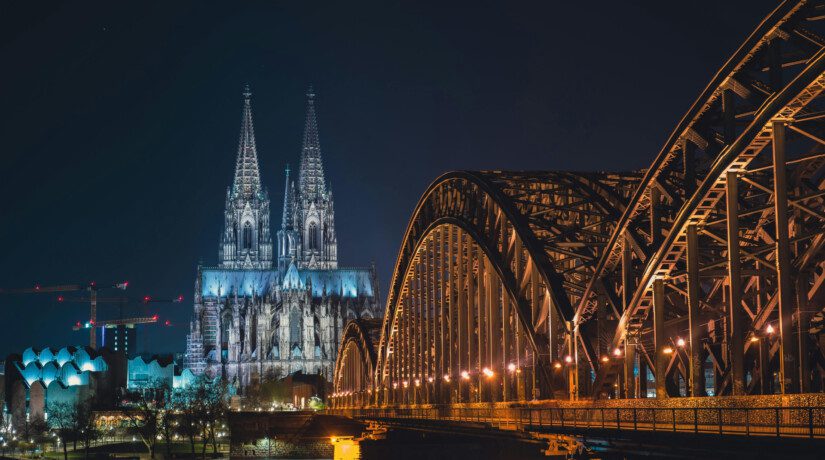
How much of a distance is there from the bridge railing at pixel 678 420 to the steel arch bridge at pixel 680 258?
2288 millimetres

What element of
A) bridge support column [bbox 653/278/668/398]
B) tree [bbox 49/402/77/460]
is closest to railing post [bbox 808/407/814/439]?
bridge support column [bbox 653/278/668/398]

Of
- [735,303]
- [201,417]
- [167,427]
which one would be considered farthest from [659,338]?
[201,417]

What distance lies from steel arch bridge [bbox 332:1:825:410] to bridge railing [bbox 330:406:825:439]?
90.1 inches

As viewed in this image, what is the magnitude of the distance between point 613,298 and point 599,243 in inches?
301

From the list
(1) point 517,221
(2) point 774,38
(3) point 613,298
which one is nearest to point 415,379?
(1) point 517,221

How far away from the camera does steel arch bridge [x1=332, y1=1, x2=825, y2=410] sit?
114ft

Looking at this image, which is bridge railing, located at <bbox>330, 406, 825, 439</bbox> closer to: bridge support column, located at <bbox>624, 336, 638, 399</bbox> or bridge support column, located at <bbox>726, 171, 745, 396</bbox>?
bridge support column, located at <bbox>726, 171, 745, 396</bbox>

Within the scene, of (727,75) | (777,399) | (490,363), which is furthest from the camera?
(490,363)

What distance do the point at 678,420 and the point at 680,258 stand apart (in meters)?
8.59

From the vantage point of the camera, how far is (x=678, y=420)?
34906 mm

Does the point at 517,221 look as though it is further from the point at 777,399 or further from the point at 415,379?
the point at 415,379

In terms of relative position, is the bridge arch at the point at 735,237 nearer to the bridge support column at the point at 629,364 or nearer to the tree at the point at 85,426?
the bridge support column at the point at 629,364

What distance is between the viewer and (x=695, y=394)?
38.8 m

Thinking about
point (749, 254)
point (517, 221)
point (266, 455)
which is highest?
point (517, 221)
